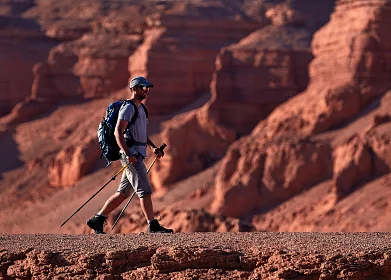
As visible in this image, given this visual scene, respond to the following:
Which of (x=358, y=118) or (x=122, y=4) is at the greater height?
(x=122, y=4)

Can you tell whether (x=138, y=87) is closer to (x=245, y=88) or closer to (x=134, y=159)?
(x=134, y=159)

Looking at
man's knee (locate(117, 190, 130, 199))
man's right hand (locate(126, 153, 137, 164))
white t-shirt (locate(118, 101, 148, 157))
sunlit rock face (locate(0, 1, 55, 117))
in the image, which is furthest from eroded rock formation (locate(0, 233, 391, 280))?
sunlit rock face (locate(0, 1, 55, 117))

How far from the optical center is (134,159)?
15875mm

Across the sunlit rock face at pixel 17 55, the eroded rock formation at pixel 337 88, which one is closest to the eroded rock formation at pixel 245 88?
the eroded rock formation at pixel 337 88

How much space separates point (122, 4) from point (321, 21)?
14.3 m

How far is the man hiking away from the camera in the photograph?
52.2ft

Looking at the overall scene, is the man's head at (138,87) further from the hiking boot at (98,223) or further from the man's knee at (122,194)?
the hiking boot at (98,223)

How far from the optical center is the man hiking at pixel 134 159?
15922 mm

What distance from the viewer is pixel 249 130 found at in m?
57.6

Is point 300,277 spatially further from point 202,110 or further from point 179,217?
point 202,110

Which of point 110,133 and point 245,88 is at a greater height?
point 245,88

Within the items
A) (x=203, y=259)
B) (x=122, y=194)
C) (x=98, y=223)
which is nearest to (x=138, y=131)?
(x=122, y=194)

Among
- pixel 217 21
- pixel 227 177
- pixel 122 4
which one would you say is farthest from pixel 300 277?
pixel 122 4

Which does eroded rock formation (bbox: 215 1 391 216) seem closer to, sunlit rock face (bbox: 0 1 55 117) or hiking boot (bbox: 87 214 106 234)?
sunlit rock face (bbox: 0 1 55 117)
